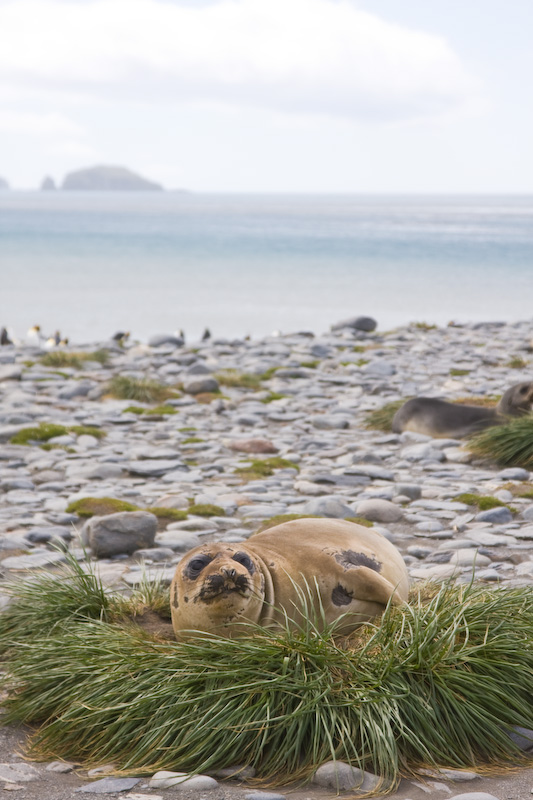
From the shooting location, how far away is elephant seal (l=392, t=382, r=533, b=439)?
8.64m

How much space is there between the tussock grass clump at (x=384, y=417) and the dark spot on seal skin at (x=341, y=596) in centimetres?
580

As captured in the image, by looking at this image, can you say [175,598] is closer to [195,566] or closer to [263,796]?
[195,566]

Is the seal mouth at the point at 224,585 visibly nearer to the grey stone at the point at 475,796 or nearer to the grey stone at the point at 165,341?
the grey stone at the point at 475,796

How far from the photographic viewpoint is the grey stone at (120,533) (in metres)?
5.89

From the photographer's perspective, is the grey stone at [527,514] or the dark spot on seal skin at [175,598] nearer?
the dark spot on seal skin at [175,598]

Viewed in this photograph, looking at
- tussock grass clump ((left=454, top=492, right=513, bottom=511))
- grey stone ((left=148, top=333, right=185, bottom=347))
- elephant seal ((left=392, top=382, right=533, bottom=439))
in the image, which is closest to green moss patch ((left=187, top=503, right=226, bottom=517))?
tussock grass clump ((left=454, top=492, right=513, bottom=511))

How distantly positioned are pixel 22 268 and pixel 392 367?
36502 mm

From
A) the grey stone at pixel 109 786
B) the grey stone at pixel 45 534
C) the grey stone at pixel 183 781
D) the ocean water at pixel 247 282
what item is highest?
the grey stone at pixel 183 781

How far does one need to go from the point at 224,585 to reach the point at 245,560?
0.16 m

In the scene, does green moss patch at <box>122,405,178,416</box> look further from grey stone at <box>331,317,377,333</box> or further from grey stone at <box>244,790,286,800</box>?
grey stone at <box>331,317,377,333</box>

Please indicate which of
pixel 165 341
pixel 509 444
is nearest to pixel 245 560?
pixel 509 444

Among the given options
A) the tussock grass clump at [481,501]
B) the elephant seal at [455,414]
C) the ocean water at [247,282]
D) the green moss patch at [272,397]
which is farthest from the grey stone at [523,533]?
the ocean water at [247,282]

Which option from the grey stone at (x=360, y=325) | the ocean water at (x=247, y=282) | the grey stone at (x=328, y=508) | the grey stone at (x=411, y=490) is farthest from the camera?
the ocean water at (x=247, y=282)

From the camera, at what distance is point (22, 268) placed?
46.5m
